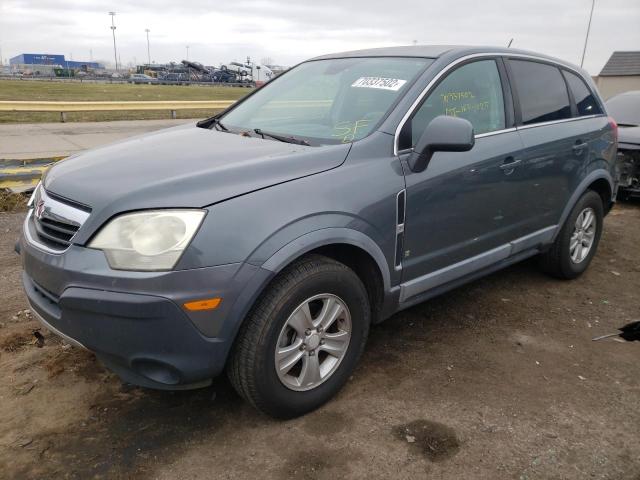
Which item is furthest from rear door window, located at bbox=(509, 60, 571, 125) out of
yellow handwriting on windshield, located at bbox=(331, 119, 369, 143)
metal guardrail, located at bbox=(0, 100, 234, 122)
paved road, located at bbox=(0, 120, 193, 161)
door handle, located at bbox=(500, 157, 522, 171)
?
metal guardrail, located at bbox=(0, 100, 234, 122)

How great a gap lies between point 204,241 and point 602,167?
12.1 ft

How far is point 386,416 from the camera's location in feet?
9.05

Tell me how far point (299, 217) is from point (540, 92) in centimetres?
251

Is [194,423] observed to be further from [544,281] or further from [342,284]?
[544,281]

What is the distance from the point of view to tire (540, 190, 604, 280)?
14.3 ft

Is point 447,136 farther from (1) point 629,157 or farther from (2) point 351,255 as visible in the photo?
(1) point 629,157

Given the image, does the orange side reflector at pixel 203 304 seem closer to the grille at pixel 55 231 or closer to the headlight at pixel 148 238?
the headlight at pixel 148 238

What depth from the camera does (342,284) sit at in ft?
8.69

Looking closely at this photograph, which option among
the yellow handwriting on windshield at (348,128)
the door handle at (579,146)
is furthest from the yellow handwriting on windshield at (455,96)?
the door handle at (579,146)

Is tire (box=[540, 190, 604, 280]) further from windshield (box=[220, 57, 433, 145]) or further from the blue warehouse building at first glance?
the blue warehouse building

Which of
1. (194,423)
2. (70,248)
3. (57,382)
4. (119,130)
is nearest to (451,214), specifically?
(194,423)

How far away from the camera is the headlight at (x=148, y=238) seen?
2197 millimetres

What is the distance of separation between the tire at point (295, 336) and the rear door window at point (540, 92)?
1979mm

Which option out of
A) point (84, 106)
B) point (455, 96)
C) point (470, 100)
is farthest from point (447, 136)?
point (84, 106)
